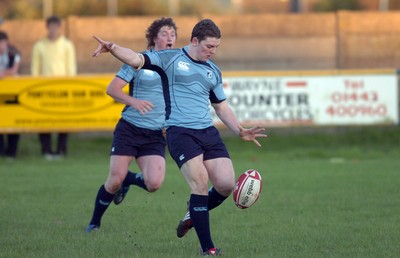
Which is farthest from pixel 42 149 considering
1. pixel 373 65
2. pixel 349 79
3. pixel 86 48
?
pixel 373 65

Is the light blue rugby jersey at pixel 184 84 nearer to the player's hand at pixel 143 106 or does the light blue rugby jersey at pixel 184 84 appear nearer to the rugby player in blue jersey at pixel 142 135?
the player's hand at pixel 143 106

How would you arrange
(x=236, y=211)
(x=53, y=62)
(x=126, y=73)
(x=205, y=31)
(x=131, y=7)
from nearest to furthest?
(x=205, y=31)
(x=126, y=73)
(x=236, y=211)
(x=53, y=62)
(x=131, y=7)

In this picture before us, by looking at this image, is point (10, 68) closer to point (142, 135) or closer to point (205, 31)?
point (142, 135)

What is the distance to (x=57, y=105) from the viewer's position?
16125 mm

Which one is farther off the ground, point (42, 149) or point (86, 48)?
point (86, 48)

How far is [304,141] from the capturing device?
59.6ft

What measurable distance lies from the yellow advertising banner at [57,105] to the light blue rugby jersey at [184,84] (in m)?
8.53

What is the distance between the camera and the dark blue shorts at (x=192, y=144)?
7.38m

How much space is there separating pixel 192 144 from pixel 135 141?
160 cm

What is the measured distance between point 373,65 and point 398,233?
36.3ft

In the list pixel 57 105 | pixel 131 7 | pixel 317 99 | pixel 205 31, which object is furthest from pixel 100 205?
pixel 131 7

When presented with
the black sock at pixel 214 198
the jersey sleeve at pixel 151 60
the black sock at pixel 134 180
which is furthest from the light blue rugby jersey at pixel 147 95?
the black sock at pixel 214 198

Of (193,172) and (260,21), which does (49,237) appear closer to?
(193,172)

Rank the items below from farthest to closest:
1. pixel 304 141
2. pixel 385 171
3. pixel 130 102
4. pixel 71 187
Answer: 1. pixel 304 141
2. pixel 385 171
3. pixel 71 187
4. pixel 130 102
